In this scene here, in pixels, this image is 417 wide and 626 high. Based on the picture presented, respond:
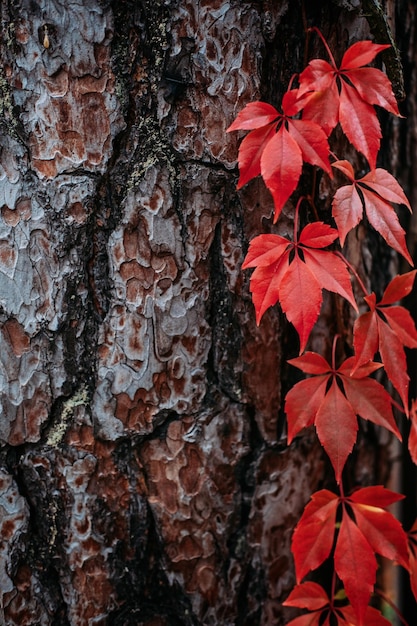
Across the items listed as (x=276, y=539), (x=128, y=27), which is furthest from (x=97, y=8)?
(x=276, y=539)

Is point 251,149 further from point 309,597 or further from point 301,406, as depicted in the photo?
point 309,597

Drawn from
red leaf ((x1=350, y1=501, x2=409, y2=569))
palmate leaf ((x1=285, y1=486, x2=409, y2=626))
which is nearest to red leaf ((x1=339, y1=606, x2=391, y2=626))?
palmate leaf ((x1=285, y1=486, x2=409, y2=626))

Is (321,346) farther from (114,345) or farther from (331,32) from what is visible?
(331,32)

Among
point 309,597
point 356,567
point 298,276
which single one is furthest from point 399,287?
point 309,597

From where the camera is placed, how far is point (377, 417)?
783mm

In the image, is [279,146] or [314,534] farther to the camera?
[314,534]

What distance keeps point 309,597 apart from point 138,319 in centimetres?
51

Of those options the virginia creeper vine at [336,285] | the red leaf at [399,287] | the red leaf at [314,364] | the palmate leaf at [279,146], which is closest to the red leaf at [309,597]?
the virginia creeper vine at [336,285]

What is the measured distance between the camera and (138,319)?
82 centimetres

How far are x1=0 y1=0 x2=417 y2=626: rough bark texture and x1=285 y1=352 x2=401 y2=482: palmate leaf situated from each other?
0.34 feet

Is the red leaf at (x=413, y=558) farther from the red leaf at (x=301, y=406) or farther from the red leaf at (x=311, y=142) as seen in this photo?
the red leaf at (x=311, y=142)

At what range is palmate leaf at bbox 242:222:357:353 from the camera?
688mm

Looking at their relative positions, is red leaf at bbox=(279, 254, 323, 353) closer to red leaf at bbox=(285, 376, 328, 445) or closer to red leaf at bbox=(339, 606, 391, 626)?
red leaf at bbox=(285, 376, 328, 445)

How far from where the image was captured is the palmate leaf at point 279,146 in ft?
2.24
